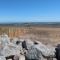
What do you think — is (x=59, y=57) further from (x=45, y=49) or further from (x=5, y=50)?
(x=5, y=50)

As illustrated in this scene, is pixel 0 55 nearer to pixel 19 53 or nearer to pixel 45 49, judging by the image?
pixel 19 53

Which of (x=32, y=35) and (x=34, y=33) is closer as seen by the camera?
(x=32, y=35)

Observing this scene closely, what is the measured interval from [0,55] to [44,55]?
185 centimetres

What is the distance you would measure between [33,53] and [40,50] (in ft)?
1.02

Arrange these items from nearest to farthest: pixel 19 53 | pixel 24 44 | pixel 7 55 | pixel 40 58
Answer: pixel 40 58
pixel 7 55
pixel 19 53
pixel 24 44

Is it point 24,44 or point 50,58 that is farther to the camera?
point 24,44

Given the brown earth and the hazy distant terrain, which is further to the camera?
the hazy distant terrain

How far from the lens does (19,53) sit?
29.3 feet

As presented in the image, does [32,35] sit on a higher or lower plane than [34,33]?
higher

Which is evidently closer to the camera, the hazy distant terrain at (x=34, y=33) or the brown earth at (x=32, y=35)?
the brown earth at (x=32, y=35)

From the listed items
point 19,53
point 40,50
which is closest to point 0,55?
point 19,53

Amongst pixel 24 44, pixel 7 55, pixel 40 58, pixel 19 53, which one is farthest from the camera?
pixel 24 44

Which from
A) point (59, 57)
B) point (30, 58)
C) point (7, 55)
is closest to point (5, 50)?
point (7, 55)

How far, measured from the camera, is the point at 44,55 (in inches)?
308
